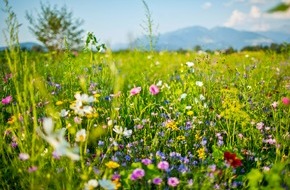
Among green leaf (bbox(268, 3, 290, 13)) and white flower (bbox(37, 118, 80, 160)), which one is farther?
white flower (bbox(37, 118, 80, 160))

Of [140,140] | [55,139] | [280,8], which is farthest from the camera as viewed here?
[140,140]

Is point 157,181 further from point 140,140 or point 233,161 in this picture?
point 140,140

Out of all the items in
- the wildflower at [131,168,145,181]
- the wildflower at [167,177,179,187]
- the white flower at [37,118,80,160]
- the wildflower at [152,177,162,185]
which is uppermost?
the white flower at [37,118,80,160]

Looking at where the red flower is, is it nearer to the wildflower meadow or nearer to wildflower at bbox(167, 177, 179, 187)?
the wildflower meadow

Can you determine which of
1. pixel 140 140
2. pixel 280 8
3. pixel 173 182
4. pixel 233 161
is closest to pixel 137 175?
pixel 173 182

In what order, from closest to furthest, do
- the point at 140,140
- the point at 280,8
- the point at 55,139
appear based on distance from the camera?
the point at 280,8, the point at 55,139, the point at 140,140

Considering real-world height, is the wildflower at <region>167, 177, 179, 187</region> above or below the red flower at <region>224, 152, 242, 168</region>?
below

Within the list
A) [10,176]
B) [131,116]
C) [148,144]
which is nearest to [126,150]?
[148,144]

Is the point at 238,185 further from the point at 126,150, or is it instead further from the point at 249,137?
the point at 126,150

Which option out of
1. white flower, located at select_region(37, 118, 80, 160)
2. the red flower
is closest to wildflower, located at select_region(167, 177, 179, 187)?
the red flower

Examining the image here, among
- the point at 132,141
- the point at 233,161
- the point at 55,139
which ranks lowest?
the point at 132,141

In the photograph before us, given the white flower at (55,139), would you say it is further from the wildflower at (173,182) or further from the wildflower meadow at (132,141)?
the wildflower at (173,182)

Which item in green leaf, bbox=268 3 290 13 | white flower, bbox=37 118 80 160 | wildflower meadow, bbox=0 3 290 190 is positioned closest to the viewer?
green leaf, bbox=268 3 290 13

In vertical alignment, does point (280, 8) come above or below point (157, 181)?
above
